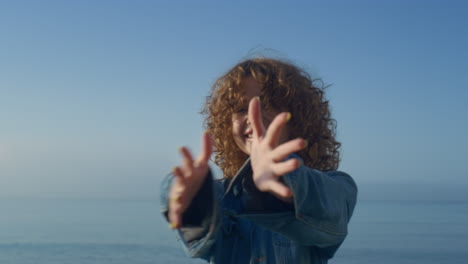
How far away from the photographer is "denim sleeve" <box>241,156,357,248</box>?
4.62ft

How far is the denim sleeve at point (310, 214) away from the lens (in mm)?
1408

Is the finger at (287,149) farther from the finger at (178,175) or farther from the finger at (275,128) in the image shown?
the finger at (178,175)

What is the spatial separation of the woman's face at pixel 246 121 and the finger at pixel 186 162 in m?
0.67

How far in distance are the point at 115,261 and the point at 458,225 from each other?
8.66 meters

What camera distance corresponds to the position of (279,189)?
1297mm

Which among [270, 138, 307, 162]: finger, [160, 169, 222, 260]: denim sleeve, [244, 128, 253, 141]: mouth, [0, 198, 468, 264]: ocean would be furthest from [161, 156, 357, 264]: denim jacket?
[0, 198, 468, 264]: ocean

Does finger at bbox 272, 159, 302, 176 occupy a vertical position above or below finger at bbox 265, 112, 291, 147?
below

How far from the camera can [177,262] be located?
720cm

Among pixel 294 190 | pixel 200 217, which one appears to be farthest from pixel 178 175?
pixel 294 190

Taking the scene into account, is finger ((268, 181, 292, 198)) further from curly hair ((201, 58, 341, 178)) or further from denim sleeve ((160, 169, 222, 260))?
curly hair ((201, 58, 341, 178))

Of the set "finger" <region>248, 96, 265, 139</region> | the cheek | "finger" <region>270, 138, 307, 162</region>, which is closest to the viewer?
"finger" <region>270, 138, 307, 162</region>

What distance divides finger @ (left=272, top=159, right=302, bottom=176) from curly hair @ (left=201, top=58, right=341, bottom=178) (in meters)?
0.78

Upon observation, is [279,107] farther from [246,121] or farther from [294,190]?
[294,190]

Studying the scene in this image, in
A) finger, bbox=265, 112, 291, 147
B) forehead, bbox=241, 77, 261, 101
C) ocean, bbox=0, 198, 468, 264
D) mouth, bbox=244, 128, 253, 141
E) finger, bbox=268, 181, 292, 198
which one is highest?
forehead, bbox=241, 77, 261, 101
